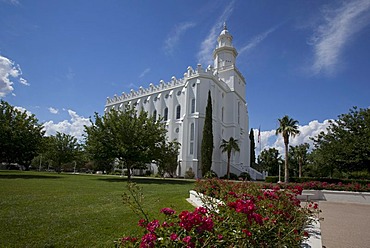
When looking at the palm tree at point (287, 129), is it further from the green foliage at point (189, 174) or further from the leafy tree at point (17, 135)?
the leafy tree at point (17, 135)

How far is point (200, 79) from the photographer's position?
39562 millimetres

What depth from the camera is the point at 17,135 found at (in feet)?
75.0

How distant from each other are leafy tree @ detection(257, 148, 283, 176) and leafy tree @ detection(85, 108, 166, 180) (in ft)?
138

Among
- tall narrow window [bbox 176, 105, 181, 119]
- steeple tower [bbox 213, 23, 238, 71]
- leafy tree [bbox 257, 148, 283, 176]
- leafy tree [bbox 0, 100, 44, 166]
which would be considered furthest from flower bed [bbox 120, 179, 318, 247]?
leafy tree [bbox 257, 148, 283, 176]

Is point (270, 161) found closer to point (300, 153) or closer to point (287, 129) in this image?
point (300, 153)

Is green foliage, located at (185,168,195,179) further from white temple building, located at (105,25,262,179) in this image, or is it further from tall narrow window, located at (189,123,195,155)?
tall narrow window, located at (189,123,195,155)

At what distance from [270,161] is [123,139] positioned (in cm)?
4606

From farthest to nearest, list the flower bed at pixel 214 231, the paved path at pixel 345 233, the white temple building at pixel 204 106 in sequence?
the white temple building at pixel 204 106
the paved path at pixel 345 233
the flower bed at pixel 214 231

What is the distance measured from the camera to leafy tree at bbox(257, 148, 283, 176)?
57969 millimetres

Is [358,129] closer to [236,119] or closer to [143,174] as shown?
[236,119]

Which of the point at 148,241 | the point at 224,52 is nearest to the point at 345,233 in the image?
the point at 148,241

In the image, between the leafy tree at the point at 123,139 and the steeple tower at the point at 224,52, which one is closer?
the leafy tree at the point at 123,139

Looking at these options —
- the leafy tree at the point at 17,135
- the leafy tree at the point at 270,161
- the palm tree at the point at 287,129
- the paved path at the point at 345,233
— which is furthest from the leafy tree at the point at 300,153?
the leafy tree at the point at 17,135

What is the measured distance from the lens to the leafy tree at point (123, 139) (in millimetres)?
22828
